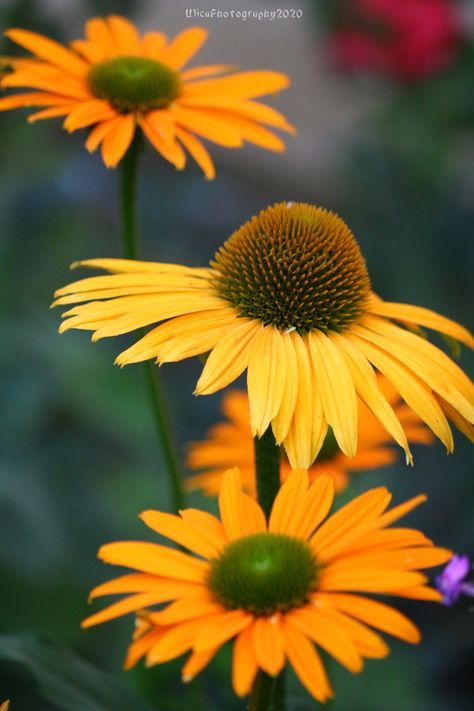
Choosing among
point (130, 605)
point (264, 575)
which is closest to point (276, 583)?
point (264, 575)

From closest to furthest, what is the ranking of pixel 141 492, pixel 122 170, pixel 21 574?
pixel 122 170
pixel 21 574
pixel 141 492

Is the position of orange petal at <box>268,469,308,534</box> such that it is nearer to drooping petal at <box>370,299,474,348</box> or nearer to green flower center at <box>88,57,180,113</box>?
drooping petal at <box>370,299,474,348</box>

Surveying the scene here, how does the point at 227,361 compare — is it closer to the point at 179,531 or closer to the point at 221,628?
the point at 179,531

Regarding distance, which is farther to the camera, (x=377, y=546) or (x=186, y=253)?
(x=186, y=253)

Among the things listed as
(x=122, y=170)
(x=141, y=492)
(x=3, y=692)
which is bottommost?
(x=3, y=692)

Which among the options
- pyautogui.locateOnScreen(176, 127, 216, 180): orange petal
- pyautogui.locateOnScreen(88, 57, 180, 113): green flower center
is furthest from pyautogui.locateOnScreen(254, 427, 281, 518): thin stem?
pyautogui.locateOnScreen(88, 57, 180, 113): green flower center

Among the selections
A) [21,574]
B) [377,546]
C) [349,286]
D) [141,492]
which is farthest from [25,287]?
[377,546]

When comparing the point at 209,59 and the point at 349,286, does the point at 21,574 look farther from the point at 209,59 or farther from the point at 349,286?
the point at 209,59
